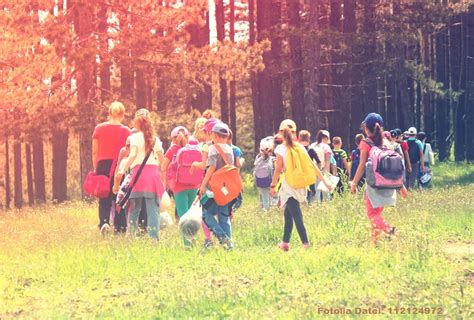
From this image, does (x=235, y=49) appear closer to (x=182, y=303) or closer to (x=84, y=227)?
(x=84, y=227)

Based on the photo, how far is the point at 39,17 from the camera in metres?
26.4

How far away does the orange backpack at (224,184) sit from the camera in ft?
39.5

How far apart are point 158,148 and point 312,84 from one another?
18192mm

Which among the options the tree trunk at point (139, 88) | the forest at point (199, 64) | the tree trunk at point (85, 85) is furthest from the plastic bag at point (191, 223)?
the tree trunk at point (139, 88)

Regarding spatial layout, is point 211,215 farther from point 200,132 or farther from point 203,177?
point 200,132

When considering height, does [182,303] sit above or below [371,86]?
below

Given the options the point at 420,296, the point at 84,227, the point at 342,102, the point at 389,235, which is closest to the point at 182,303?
the point at 420,296

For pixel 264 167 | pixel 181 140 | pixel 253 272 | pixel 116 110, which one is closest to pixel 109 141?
pixel 116 110

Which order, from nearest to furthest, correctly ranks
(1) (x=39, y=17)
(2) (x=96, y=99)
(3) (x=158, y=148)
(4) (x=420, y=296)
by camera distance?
1. (4) (x=420, y=296)
2. (3) (x=158, y=148)
3. (1) (x=39, y=17)
4. (2) (x=96, y=99)

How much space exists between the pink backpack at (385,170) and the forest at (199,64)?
15.3 meters

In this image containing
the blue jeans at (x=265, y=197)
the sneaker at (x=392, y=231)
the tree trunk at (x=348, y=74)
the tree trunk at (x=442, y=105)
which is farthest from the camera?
the tree trunk at (x=442, y=105)

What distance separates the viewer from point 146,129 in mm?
12984

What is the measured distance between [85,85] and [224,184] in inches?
621

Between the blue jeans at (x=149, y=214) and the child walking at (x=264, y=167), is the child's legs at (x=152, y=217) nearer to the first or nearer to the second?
the blue jeans at (x=149, y=214)
